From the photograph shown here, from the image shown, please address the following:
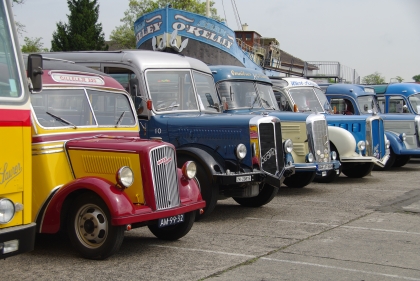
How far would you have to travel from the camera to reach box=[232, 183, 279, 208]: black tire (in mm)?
10008

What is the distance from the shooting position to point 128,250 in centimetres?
698

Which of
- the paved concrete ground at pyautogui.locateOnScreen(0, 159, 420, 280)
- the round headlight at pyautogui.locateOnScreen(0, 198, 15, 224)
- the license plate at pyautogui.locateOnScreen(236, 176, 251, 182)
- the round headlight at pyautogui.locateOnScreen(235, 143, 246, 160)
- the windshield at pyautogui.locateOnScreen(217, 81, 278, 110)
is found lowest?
the paved concrete ground at pyautogui.locateOnScreen(0, 159, 420, 280)

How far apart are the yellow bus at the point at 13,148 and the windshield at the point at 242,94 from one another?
6.88 m

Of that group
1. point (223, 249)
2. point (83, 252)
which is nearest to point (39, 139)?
point (83, 252)

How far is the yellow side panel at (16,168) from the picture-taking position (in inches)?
196

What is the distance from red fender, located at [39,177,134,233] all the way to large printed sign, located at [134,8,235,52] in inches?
509

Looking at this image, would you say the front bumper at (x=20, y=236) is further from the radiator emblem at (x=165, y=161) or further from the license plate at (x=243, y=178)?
the license plate at (x=243, y=178)

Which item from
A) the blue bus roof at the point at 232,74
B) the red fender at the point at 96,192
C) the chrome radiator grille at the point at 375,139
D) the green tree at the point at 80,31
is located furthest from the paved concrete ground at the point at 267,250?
the green tree at the point at 80,31

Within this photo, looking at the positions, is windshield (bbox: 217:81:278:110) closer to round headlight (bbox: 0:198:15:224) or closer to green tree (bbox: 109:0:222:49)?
round headlight (bbox: 0:198:15:224)

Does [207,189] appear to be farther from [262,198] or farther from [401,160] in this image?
[401,160]

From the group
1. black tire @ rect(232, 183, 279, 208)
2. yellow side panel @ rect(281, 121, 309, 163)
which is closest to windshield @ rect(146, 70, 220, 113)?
black tire @ rect(232, 183, 279, 208)

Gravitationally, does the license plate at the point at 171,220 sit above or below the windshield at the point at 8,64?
below

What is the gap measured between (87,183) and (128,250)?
1.12m

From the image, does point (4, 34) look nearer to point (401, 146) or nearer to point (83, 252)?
point (83, 252)
